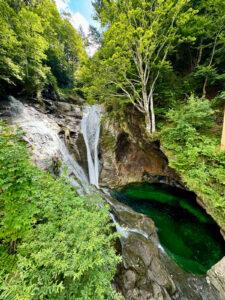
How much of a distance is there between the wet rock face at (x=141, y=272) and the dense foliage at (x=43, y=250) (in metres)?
1.51

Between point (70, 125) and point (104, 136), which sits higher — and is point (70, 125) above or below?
Answer: above

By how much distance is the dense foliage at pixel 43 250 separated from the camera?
1.25m

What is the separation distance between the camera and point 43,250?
4.54ft

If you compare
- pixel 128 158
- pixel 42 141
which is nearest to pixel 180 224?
pixel 128 158

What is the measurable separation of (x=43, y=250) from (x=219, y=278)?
4.81 m

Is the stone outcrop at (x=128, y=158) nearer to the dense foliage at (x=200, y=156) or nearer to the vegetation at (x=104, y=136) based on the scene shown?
the vegetation at (x=104, y=136)

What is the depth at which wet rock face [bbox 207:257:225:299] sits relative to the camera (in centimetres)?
292

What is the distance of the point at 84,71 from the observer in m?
7.17

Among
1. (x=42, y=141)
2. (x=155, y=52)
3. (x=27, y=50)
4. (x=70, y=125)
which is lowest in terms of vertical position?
(x=42, y=141)

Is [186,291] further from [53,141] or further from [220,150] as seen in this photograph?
[53,141]

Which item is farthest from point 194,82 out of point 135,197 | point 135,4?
point 135,197

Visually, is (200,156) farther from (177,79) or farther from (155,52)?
(155,52)

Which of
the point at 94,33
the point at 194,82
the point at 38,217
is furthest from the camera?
the point at 94,33

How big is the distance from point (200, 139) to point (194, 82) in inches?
211
